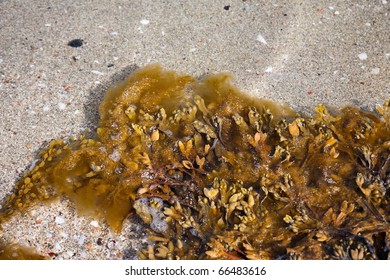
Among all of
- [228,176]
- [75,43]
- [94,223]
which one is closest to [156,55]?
[75,43]

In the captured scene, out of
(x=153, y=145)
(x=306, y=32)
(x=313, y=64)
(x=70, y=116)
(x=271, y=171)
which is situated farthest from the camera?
(x=306, y=32)

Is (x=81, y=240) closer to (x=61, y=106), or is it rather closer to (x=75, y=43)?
(x=61, y=106)

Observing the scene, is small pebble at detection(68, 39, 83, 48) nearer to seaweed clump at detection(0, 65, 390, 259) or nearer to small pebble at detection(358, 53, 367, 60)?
seaweed clump at detection(0, 65, 390, 259)

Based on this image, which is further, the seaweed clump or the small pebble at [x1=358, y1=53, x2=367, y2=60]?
the small pebble at [x1=358, y1=53, x2=367, y2=60]

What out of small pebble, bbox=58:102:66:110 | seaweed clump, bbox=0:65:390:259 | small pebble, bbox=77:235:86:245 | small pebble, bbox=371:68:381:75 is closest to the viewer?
seaweed clump, bbox=0:65:390:259

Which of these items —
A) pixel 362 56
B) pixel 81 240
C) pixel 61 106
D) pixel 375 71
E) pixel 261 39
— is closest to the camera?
pixel 81 240

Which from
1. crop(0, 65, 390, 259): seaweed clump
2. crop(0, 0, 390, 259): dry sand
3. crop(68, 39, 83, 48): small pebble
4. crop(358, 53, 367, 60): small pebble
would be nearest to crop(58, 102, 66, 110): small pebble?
crop(0, 0, 390, 259): dry sand

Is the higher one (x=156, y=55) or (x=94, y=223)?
(x=156, y=55)

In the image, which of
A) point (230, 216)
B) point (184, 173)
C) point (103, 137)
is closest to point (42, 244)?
point (103, 137)
